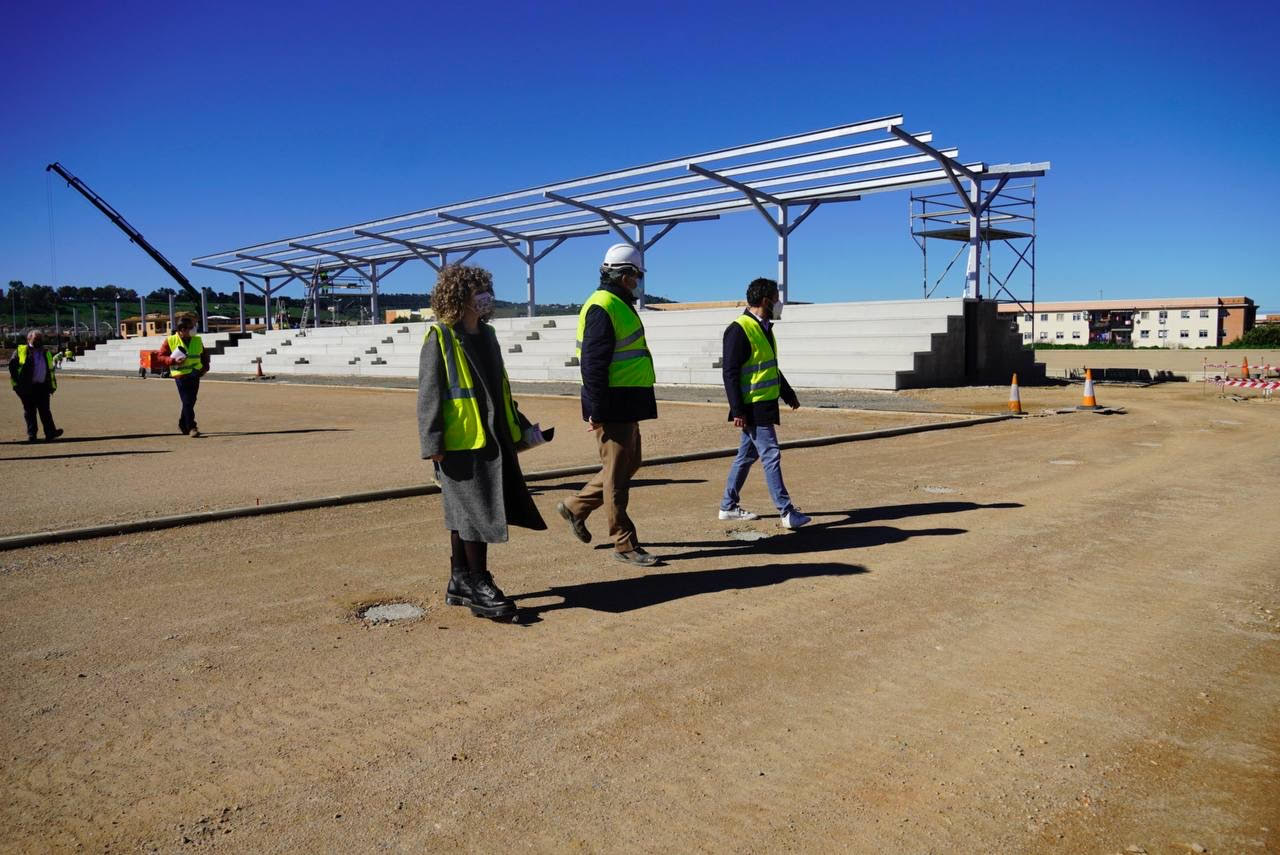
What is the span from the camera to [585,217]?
104 feet

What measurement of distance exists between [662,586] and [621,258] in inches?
78.7

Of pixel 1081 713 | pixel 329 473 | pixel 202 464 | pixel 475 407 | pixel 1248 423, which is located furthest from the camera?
pixel 1248 423

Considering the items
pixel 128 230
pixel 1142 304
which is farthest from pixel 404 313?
pixel 1142 304

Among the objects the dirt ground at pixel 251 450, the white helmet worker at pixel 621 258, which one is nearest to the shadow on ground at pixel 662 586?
the white helmet worker at pixel 621 258

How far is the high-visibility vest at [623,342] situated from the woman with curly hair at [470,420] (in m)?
1.03

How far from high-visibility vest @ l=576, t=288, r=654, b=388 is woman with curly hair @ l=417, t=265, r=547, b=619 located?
1029mm

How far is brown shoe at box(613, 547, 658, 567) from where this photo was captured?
224 inches

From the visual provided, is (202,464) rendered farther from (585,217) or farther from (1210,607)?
(585,217)

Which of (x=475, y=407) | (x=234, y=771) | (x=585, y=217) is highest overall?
(x=585, y=217)

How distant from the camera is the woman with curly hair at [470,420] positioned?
4.52 m

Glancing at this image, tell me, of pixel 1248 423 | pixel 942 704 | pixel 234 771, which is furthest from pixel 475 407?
pixel 1248 423

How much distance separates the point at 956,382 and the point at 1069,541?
16440mm

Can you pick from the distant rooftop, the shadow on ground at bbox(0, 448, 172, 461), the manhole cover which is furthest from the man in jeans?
the distant rooftop

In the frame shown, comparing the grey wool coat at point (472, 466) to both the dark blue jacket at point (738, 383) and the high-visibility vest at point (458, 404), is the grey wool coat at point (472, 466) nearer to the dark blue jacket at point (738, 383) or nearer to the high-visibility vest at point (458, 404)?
the high-visibility vest at point (458, 404)
